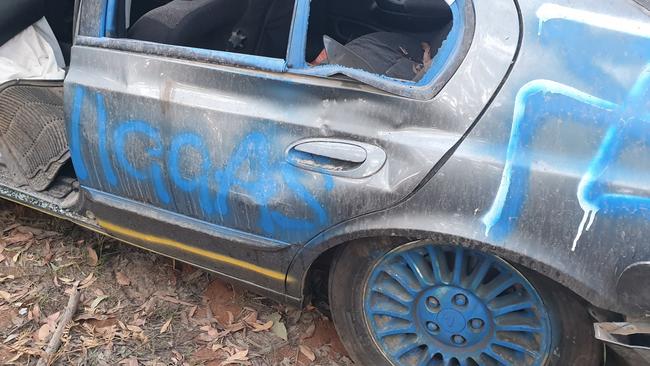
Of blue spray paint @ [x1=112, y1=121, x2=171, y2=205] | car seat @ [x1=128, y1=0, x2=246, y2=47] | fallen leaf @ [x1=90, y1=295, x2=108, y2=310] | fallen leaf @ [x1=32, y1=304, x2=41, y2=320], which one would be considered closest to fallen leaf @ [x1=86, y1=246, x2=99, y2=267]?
fallen leaf @ [x1=90, y1=295, x2=108, y2=310]

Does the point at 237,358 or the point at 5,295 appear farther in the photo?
the point at 5,295

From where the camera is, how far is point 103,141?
250 centimetres

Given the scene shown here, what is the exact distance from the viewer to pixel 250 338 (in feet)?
9.31

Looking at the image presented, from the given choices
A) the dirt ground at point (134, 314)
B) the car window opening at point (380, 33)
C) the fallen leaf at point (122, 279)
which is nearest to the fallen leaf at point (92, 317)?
the dirt ground at point (134, 314)

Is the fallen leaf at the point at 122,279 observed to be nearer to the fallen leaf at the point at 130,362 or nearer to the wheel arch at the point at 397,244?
the fallen leaf at the point at 130,362

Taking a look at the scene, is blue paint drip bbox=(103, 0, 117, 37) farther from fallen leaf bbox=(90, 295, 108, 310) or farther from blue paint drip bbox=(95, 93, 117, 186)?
fallen leaf bbox=(90, 295, 108, 310)

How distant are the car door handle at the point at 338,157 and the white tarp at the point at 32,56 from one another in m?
2.09

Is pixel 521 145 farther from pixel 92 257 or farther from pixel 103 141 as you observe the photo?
pixel 92 257

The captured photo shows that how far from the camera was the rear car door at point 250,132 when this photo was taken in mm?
1931

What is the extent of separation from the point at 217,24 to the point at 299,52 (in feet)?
3.37

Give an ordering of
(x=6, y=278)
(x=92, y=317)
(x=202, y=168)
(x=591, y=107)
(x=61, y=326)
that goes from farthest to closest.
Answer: (x=6, y=278), (x=92, y=317), (x=61, y=326), (x=202, y=168), (x=591, y=107)

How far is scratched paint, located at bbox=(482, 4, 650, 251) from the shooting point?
5.71 ft

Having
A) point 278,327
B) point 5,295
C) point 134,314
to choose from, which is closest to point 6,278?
point 5,295

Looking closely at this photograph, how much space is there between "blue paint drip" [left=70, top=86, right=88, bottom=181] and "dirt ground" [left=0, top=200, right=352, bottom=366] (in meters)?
0.71
